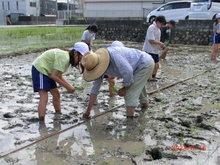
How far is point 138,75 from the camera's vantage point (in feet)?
11.7

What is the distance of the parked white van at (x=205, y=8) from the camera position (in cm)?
1462

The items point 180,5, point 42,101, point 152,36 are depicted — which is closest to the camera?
point 42,101

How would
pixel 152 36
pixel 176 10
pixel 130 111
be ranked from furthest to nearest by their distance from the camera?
pixel 176 10
pixel 152 36
pixel 130 111

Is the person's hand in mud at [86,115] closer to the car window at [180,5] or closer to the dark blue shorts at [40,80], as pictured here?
the dark blue shorts at [40,80]

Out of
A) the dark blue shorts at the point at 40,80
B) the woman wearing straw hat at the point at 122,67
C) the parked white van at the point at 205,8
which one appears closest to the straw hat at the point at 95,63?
the woman wearing straw hat at the point at 122,67

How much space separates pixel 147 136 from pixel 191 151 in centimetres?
61

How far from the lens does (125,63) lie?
3205 millimetres

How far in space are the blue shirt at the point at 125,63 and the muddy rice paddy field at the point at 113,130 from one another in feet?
2.08

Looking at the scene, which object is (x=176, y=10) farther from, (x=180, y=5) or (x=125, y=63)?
(x=125, y=63)

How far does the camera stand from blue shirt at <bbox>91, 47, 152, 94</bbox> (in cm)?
320

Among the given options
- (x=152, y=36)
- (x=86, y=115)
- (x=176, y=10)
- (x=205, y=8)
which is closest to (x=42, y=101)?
(x=86, y=115)

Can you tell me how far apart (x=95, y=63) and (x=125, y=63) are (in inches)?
14.6

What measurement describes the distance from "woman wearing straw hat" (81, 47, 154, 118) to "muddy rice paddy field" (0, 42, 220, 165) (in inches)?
15.8

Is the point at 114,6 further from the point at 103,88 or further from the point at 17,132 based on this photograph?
the point at 17,132
